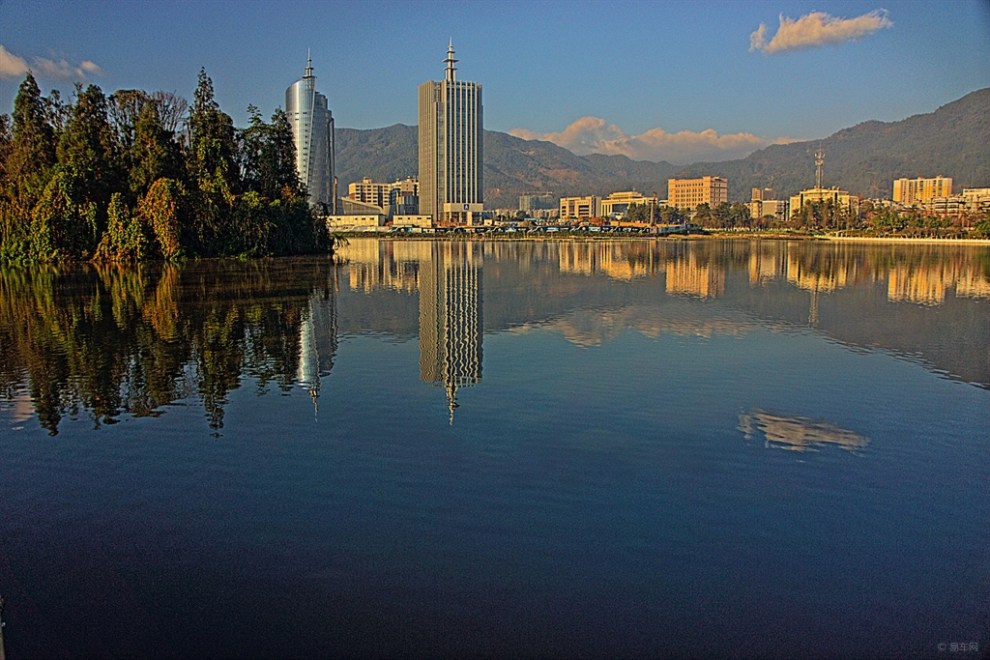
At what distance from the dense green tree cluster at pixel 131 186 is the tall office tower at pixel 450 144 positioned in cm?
12616

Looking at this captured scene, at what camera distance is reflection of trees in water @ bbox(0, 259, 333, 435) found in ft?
33.8

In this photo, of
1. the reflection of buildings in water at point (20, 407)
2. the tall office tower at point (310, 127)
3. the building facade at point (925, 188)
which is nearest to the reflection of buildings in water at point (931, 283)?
the reflection of buildings in water at point (20, 407)

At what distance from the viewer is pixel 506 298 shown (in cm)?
2323

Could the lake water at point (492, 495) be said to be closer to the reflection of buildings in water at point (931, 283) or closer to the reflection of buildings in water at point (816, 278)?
the reflection of buildings in water at point (931, 283)

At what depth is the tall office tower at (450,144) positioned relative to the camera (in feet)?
575

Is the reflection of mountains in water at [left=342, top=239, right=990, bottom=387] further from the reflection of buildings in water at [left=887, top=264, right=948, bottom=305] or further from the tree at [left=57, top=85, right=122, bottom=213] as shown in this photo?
the tree at [left=57, top=85, right=122, bottom=213]

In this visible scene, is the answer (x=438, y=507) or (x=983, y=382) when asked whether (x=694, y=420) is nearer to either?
(x=438, y=507)


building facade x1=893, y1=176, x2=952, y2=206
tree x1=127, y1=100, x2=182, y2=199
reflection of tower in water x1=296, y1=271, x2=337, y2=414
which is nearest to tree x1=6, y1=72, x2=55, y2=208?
tree x1=127, y1=100, x2=182, y2=199

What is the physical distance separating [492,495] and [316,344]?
8635 millimetres

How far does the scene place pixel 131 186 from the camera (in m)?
41.8

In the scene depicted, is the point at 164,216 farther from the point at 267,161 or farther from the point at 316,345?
the point at 316,345

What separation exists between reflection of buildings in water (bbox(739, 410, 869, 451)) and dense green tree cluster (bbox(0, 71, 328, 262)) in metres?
35.8

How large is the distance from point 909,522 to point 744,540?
147 cm

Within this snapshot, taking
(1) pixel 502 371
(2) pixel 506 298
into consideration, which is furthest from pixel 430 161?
(1) pixel 502 371
